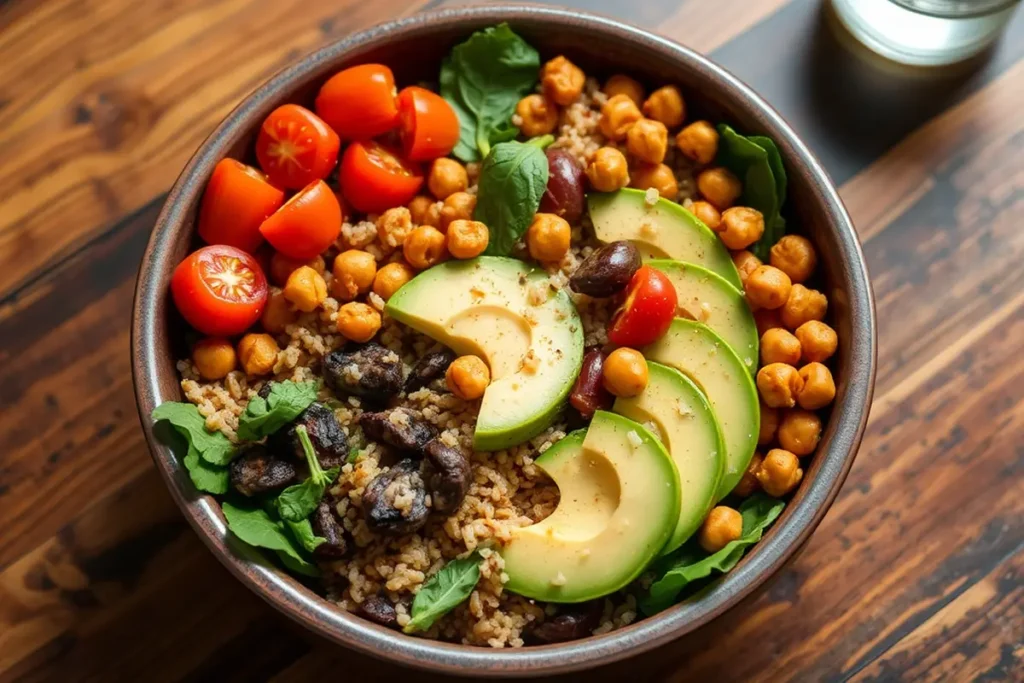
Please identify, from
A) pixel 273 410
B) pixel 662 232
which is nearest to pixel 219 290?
pixel 273 410

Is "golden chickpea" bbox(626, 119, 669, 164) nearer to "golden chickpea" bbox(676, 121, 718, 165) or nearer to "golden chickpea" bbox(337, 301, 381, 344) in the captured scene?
"golden chickpea" bbox(676, 121, 718, 165)

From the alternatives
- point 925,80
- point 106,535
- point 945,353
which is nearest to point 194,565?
point 106,535

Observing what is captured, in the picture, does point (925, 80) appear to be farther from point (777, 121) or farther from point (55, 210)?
point (55, 210)

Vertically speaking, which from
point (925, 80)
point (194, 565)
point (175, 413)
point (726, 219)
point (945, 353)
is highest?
point (175, 413)

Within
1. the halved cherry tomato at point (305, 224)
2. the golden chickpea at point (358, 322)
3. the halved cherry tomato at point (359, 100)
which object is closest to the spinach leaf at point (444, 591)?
the golden chickpea at point (358, 322)

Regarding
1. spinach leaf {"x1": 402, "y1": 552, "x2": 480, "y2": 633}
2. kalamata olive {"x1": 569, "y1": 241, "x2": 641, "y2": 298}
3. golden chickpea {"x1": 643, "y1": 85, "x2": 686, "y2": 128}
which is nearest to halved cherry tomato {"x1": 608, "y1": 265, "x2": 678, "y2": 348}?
kalamata olive {"x1": 569, "y1": 241, "x2": 641, "y2": 298}

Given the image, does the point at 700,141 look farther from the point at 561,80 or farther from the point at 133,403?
the point at 133,403

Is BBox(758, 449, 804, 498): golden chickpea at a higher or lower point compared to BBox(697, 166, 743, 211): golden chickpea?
lower
